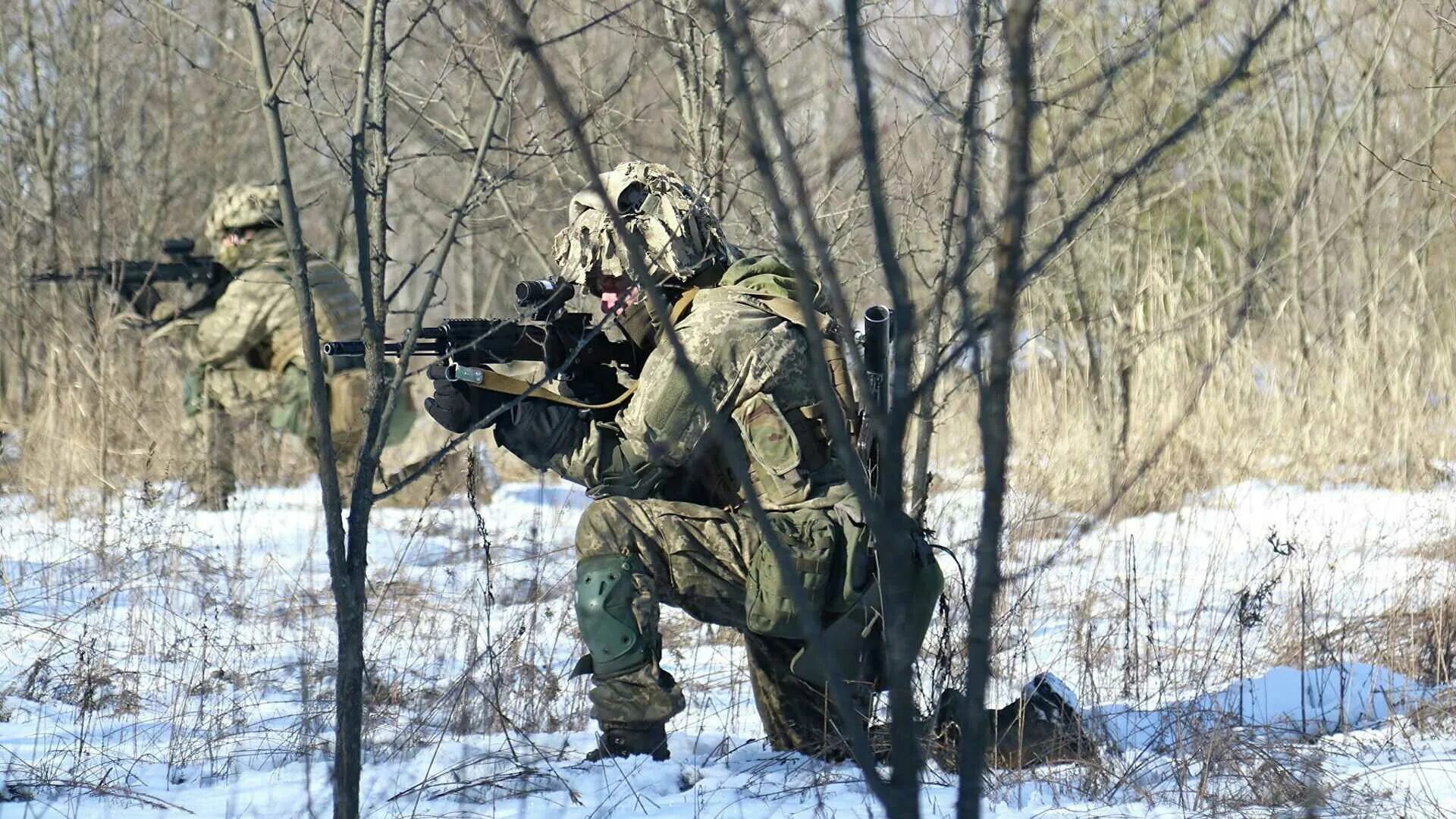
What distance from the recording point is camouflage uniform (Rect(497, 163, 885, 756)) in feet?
10.4

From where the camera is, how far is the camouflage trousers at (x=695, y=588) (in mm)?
3176

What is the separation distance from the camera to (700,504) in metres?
3.55

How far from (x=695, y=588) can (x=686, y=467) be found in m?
0.39

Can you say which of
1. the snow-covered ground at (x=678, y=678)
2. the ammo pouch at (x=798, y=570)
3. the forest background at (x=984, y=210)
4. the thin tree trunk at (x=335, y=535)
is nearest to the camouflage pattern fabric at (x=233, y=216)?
the forest background at (x=984, y=210)

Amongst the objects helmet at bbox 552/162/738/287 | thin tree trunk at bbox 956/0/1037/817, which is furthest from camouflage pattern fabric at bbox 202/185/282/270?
thin tree trunk at bbox 956/0/1037/817

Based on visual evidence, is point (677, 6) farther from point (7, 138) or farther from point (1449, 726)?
point (7, 138)

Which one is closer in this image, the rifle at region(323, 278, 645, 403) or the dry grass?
the rifle at region(323, 278, 645, 403)

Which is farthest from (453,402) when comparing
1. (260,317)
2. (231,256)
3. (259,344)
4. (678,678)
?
(259,344)

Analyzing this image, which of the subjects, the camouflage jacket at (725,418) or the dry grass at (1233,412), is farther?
the dry grass at (1233,412)

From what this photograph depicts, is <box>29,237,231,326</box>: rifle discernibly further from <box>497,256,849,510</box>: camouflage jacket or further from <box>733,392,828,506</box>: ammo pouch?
<box>733,392,828,506</box>: ammo pouch

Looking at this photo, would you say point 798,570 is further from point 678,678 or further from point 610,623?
point 678,678

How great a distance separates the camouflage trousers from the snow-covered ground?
0.42ft

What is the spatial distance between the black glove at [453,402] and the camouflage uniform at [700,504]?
0.11 m

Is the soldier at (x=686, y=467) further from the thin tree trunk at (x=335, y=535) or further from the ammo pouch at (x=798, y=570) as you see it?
the thin tree trunk at (x=335, y=535)
